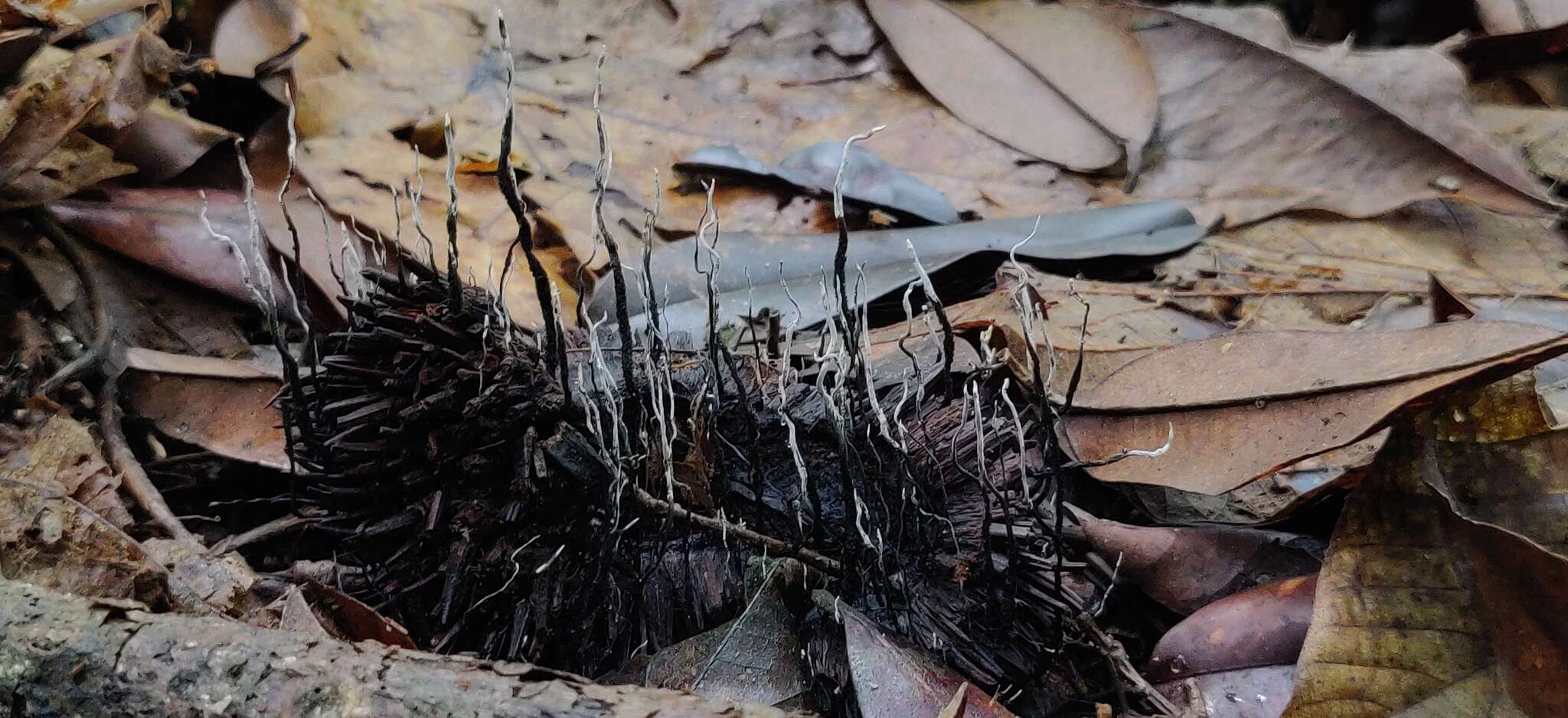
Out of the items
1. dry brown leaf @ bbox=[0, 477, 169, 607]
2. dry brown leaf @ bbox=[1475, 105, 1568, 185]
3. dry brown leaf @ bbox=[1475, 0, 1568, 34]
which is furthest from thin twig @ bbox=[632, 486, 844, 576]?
dry brown leaf @ bbox=[1475, 0, 1568, 34]

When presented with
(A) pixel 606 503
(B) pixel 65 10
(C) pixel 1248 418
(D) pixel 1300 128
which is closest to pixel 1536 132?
(D) pixel 1300 128

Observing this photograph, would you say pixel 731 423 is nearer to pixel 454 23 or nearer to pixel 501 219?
pixel 501 219

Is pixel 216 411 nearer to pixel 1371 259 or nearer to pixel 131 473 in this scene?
pixel 131 473

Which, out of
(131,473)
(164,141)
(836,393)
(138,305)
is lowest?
(836,393)

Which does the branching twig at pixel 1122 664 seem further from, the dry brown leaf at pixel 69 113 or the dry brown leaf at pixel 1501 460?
the dry brown leaf at pixel 69 113

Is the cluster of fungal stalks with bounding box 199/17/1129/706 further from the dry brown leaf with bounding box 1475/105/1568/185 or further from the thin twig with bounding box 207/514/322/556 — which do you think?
the dry brown leaf with bounding box 1475/105/1568/185

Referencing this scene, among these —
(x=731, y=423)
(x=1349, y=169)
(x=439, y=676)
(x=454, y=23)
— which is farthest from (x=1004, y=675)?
(x=454, y=23)

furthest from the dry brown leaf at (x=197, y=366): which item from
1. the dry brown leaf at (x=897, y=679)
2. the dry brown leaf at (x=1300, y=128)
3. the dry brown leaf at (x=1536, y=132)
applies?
the dry brown leaf at (x=1536, y=132)
